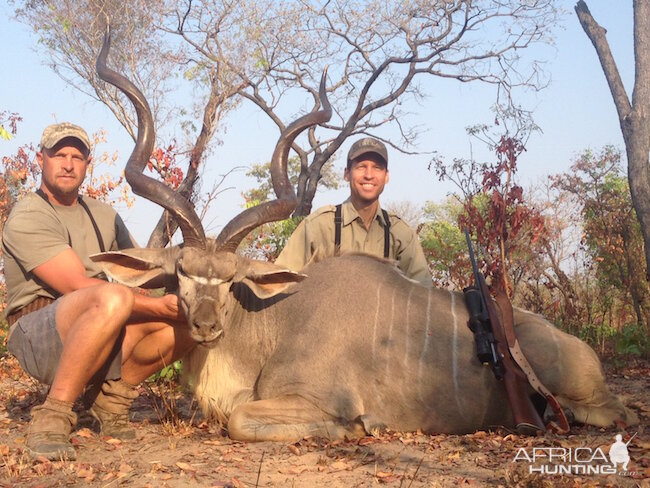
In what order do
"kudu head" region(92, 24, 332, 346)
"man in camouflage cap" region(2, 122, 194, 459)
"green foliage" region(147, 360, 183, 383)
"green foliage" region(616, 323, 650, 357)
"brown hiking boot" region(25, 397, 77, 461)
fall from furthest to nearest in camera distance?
"green foliage" region(616, 323, 650, 357) < "green foliage" region(147, 360, 183, 383) < "kudu head" region(92, 24, 332, 346) < "man in camouflage cap" region(2, 122, 194, 459) < "brown hiking boot" region(25, 397, 77, 461)

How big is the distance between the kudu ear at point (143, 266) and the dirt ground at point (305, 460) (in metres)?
0.75

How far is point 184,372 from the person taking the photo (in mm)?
4281

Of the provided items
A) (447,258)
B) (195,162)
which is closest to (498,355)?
(447,258)

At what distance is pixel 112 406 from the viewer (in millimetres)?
4000

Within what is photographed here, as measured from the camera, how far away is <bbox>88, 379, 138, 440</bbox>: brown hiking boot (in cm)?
396

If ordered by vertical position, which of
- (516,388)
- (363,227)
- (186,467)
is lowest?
(186,467)

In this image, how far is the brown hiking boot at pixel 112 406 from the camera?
396cm

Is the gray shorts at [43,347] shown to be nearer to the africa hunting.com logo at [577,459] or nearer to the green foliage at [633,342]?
the africa hunting.com logo at [577,459]

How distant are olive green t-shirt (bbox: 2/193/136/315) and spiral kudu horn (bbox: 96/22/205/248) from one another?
428 mm

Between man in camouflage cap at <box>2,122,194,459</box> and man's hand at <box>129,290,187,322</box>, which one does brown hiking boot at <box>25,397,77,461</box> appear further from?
man's hand at <box>129,290,187,322</box>

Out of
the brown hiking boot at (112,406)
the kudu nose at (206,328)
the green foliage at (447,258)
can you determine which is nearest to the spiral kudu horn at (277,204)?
the kudu nose at (206,328)

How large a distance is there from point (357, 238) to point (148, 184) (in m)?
1.67

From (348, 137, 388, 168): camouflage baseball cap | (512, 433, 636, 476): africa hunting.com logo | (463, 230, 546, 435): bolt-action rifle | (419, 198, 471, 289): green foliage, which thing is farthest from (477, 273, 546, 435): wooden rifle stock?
(419, 198, 471, 289): green foliage

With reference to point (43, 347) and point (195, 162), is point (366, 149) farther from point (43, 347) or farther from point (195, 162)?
point (195, 162)
